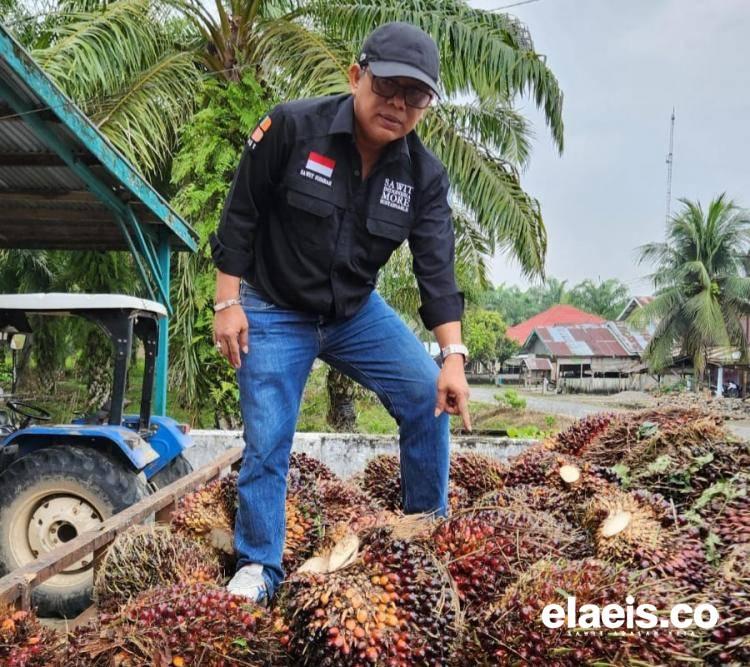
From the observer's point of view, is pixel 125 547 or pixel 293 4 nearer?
pixel 125 547

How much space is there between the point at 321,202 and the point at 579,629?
141 cm

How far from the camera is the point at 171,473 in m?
4.89

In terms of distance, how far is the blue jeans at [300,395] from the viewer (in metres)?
2.19

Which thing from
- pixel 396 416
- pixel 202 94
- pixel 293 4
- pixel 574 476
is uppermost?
pixel 293 4

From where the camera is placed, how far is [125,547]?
6.89 ft

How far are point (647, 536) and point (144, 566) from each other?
1.40 m

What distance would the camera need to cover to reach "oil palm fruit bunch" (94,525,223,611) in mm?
2004

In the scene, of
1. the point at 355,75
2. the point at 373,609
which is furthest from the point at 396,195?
the point at 373,609

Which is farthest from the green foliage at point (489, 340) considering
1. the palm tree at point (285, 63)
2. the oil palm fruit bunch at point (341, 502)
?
the oil palm fruit bunch at point (341, 502)

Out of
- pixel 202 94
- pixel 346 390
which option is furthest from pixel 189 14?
pixel 346 390

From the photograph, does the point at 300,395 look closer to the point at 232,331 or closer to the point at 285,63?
the point at 232,331

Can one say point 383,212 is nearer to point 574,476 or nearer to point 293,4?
point 574,476

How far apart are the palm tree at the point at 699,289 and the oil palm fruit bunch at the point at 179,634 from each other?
38.5 m

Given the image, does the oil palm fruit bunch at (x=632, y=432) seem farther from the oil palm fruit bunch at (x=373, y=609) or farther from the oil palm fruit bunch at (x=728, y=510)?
the oil palm fruit bunch at (x=373, y=609)
